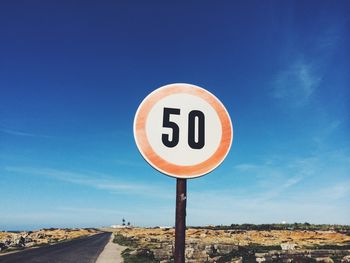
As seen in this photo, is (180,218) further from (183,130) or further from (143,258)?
(143,258)

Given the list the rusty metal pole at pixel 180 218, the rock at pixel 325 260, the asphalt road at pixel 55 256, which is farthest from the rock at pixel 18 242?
the rusty metal pole at pixel 180 218

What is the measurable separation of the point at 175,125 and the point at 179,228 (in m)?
0.77

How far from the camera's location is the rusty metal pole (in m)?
2.54

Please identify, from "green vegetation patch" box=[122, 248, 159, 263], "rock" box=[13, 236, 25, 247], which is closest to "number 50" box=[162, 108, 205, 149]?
"green vegetation patch" box=[122, 248, 159, 263]

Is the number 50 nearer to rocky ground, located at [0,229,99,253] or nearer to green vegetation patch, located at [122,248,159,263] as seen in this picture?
green vegetation patch, located at [122,248,159,263]

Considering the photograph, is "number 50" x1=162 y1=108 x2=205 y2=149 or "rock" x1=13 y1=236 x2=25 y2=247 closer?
"number 50" x1=162 y1=108 x2=205 y2=149

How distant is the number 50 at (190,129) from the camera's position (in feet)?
8.68

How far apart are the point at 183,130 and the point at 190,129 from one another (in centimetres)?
6

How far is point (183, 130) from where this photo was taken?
2.69 m

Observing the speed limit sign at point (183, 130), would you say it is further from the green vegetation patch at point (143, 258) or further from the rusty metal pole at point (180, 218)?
the green vegetation patch at point (143, 258)

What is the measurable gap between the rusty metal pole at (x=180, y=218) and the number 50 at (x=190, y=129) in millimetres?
289

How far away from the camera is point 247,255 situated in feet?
76.5

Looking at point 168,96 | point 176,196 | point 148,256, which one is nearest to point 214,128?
point 168,96

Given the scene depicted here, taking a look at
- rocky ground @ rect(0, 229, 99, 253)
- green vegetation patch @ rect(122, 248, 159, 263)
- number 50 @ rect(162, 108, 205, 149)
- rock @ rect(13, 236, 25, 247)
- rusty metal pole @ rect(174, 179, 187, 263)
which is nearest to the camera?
rusty metal pole @ rect(174, 179, 187, 263)
